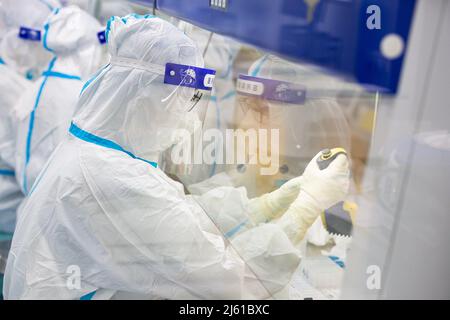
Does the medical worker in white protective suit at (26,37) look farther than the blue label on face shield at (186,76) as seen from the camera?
Yes

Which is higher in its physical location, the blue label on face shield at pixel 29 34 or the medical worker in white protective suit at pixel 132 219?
the blue label on face shield at pixel 29 34

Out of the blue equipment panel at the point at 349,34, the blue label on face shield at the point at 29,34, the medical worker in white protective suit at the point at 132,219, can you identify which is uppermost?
the blue equipment panel at the point at 349,34

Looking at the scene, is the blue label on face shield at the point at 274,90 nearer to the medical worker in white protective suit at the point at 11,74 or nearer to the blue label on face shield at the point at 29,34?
the medical worker in white protective suit at the point at 11,74

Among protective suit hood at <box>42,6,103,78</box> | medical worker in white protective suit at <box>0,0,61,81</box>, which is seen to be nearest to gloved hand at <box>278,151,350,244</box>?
protective suit hood at <box>42,6,103,78</box>

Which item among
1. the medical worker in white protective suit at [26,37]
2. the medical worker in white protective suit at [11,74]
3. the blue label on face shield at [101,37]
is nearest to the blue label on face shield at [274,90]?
the blue label on face shield at [101,37]

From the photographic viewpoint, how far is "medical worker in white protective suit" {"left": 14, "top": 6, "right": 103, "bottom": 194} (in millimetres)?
2033

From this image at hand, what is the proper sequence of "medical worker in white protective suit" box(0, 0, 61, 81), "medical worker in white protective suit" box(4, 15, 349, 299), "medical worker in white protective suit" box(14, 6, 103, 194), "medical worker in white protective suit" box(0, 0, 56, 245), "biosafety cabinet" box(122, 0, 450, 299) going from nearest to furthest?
"biosafety cabinet" box(122, 0, 450, 299), "medical worker in white protective suit" box(4, 15, 349, 299), "medical worker in white protective suit" box(14, 6, 103, 194), "medical worker in white protective suit" box(0, 0, 56, 245), "medical worker in white protective suit" box(0, 0, 61, 81)

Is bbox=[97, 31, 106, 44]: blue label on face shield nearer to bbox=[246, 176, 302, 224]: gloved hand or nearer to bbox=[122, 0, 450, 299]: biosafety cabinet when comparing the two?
bbox=[122, 0, 450, 299]: biosafety cabinet

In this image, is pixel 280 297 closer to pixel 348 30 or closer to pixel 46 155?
pixel 348 30

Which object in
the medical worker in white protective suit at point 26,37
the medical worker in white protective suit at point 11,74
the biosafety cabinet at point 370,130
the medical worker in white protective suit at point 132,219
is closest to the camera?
the biosafety cabinet at point 370,130

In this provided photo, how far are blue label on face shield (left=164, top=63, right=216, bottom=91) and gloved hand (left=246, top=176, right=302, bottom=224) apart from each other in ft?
1.13

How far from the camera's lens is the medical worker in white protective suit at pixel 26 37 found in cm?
239

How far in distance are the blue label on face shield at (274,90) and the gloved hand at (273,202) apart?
19 centimetres
